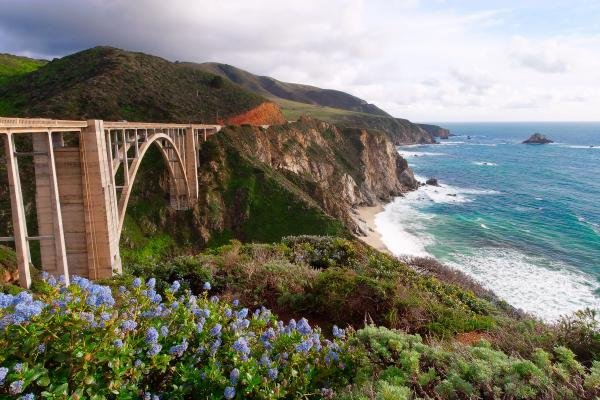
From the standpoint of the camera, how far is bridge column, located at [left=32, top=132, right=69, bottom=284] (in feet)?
45.4

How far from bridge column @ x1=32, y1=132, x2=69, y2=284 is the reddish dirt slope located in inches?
1766

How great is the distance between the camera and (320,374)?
4.85 metres

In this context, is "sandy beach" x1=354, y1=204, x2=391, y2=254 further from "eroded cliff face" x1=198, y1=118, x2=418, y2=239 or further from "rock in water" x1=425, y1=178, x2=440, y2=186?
"rock in water" x1=425, y1=178, x2=440, y2=186

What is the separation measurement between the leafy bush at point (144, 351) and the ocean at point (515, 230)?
84.8 feet

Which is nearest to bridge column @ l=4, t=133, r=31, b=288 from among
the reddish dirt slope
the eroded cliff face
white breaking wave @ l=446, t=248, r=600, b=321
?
the eroded cliff face

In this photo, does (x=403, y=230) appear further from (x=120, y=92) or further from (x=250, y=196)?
(x=120, y=92)

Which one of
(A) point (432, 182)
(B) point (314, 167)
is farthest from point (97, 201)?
(A) point (432, 182)

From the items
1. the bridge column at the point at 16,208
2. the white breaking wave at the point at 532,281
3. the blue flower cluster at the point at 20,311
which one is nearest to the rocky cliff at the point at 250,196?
the white breaking wave at the point at 532,281

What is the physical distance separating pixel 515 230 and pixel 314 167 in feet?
91.9

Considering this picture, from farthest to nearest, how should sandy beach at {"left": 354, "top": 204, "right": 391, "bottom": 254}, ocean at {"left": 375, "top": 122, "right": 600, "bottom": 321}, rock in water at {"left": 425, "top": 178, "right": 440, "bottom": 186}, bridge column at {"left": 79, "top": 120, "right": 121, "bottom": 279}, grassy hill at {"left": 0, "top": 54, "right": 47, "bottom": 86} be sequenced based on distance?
1. rock in water at {"left": 425, "top": 178, "right": 440, "bottom": 186}
2. grassy hill at {"left": 0, "top": 54, "right": 47, "bottom": 86}
3. sandy beach at {"left": 354, "top": 204, "right": 391, "bottom": 254}
4. ocean at {"left": 375, "top": 122, "right": 600, "bottom": 321}
5. bridge column at {"left": 79, "top": 120, "right": 121, "bottom": 279}

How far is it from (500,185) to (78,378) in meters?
84.0

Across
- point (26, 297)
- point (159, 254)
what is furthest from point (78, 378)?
point (159, 254)

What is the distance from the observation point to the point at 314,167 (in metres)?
58.4

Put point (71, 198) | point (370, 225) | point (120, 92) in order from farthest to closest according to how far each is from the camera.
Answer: point (120, 92) < point (370, 225) < point (71, 198)
